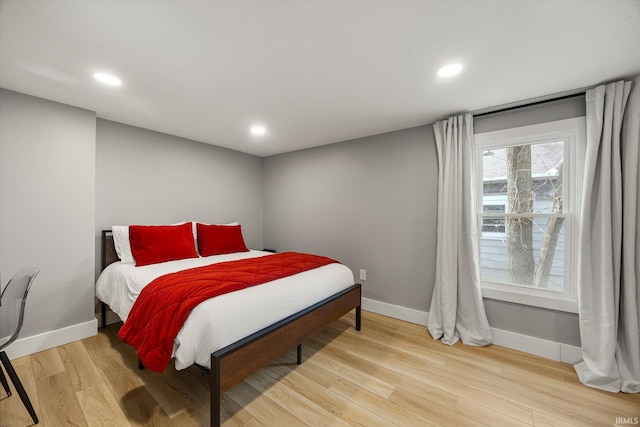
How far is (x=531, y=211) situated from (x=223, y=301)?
2866mm

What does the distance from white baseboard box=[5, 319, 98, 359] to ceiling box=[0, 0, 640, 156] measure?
7.16 ft

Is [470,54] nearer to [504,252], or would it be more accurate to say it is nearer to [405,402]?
[504,252]

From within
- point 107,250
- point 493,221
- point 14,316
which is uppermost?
point 493,221

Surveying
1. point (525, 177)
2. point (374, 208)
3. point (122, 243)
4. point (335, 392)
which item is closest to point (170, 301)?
point (335, 392)

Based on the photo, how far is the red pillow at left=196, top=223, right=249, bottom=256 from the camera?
3.27 meters

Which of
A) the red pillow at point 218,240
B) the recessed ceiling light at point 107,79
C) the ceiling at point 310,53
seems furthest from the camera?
the red pillow at point 218,240

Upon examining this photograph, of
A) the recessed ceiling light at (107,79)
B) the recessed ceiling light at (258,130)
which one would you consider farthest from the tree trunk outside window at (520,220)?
the recessed ceiling light at (107,79)

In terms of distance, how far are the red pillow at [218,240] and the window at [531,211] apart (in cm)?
302

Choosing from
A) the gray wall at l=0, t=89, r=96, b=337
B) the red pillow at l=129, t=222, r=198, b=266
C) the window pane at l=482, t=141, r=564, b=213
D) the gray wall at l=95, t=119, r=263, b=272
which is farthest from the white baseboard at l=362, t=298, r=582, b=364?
the gray wall at l=0, t=89, r=96, b=337

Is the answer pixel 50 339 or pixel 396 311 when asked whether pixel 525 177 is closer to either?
pixel 396 311

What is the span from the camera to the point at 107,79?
2.00 m

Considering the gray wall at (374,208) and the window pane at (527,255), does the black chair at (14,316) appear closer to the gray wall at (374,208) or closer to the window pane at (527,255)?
the gray wall at (374,208)

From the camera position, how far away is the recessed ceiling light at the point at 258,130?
3092 millimetres

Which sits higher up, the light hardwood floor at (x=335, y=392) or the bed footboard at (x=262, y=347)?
the bed footboard at (x=262, y=347)
